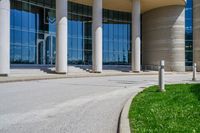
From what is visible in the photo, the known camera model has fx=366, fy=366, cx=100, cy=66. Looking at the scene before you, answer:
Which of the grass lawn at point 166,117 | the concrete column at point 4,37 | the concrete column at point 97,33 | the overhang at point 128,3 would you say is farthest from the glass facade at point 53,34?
the grass lawn at point 166,117

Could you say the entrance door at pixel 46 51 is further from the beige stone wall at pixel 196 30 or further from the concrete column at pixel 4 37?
the beige stone wall at pixel 196 30

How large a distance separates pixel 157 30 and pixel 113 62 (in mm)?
8056

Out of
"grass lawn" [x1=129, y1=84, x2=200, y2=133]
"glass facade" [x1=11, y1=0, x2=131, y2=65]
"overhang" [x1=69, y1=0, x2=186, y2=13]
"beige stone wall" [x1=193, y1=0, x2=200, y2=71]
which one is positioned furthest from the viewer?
"beige stone wall" [x1=193, y1=0, x2=200, y2=71]

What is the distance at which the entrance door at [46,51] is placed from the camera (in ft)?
146

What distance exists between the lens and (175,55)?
5256 centimetres

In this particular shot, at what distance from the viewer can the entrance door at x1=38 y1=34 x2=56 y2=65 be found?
146 feet

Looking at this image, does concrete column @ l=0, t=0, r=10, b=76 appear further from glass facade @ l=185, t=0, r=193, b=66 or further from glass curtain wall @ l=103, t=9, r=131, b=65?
glass facade @ l=185, t=0, r=193, b=66

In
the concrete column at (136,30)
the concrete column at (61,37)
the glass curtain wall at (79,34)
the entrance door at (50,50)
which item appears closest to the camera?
the concrete column at (61,37)

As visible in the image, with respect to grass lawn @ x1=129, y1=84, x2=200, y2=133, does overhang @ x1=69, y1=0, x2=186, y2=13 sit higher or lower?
higher

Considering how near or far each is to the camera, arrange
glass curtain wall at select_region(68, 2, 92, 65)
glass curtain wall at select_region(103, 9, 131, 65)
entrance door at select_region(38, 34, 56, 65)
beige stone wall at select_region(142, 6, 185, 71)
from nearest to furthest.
A: 1. entrance door at select_region(38, 34, 56, 65)
2. glass curtain wall at select_region(68, 2, 92, 65)
3. beige stone wall at select_region(142, 6, 185, 71)
4. glass curtain wall at select_region(103, 9, 131, 65)

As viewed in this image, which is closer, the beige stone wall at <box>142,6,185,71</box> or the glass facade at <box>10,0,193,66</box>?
the glass facade at <box>10,0,193,66</box>

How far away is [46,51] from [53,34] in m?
2.79

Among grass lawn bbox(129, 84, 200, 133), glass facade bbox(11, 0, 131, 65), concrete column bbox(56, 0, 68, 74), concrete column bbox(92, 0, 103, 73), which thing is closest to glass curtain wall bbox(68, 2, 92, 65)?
glass facade bbox(11, 0, 131, 65)

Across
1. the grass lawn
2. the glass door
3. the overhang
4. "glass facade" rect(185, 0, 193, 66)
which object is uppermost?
the overhang
